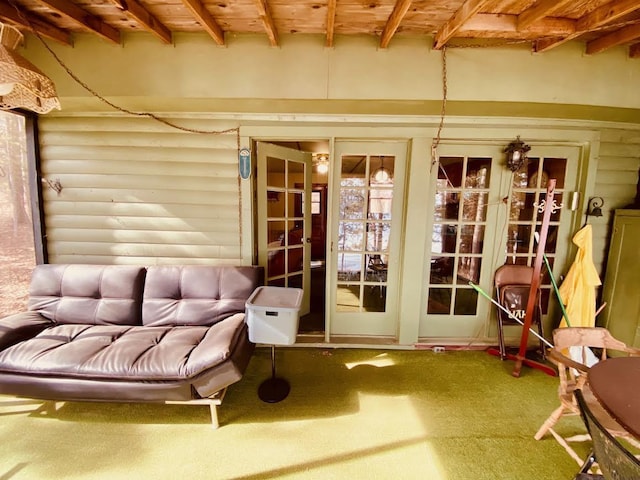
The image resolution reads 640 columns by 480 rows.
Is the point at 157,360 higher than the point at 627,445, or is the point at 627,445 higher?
the point at 157,360

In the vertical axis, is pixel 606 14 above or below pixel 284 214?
above

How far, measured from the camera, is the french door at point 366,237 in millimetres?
2576

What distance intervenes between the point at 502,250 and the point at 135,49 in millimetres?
3709

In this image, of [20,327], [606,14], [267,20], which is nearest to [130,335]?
[20,327]

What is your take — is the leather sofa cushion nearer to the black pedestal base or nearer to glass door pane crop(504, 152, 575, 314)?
the black pedestal base

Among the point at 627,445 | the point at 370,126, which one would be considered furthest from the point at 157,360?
the point at 627,445

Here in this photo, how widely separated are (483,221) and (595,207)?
96 centimetres

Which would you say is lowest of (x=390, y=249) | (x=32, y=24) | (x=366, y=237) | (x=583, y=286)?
(x=583, y=286)

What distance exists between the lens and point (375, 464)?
1495mm

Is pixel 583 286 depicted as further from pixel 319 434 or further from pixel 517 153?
Answer: pixel 319 434

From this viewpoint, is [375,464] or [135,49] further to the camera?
[135,49]

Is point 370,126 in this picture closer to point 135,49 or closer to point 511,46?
point 511,46

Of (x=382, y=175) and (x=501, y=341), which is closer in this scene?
(x=501, y=341)

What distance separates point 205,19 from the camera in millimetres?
1737
